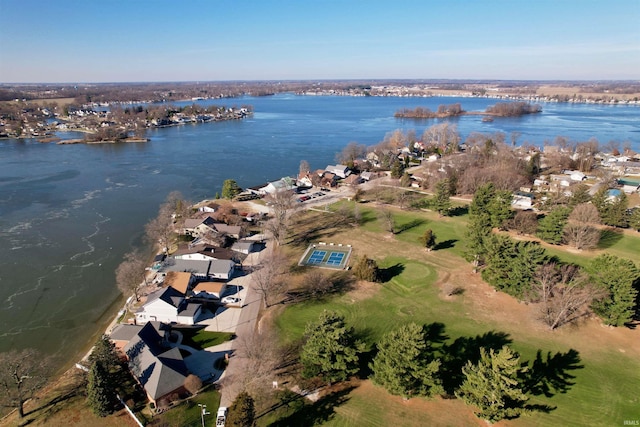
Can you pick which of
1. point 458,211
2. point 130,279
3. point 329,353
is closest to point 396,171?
point 458,211

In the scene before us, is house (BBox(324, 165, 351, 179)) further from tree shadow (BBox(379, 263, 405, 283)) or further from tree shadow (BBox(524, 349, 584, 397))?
tree shadow (BBox(524, 349, 584, 397))

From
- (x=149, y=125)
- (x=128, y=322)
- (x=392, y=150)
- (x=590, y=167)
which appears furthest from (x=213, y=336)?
(x=149, y=125)

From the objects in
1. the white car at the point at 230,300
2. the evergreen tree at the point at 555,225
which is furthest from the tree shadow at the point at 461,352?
the evergreen tree at the point at 555,225

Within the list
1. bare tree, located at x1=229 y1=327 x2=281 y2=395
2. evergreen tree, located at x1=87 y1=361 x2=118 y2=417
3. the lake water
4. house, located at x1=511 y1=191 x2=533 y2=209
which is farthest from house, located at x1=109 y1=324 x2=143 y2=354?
house, located at x1=511 y1=191 x2=533 y2=209

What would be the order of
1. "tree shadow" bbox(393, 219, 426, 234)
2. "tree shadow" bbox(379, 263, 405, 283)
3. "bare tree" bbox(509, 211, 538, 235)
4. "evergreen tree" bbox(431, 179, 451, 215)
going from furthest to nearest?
"evergreen tree" bbox(431, 179, 451, 215), "tree shadow" bbox(393, 219, 426, 234), "bare tree" bbox(509, 211, 538, 235), "tree shadow" bbox(379, 263, 405, 283)

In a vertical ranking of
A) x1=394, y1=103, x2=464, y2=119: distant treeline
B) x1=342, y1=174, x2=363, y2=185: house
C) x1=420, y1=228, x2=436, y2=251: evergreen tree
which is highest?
x1=394, y1=103, x2=464, y2=119: distant treeline

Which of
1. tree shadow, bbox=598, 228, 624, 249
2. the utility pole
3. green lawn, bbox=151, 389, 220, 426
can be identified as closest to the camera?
the utility pole

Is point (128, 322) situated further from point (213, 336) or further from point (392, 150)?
point (392, 150)
